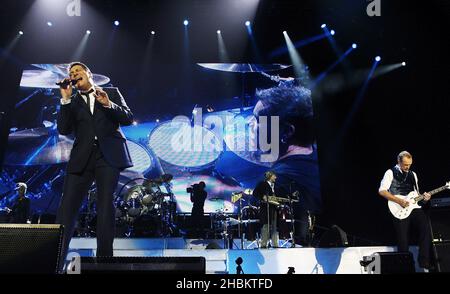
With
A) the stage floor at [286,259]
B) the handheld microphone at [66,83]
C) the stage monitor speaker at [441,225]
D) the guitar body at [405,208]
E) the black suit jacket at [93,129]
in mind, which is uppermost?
the handheld microphone at [66,83]

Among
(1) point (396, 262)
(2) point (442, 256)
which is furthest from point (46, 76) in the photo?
(1) point (396, 262)

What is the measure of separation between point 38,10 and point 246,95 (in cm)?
515

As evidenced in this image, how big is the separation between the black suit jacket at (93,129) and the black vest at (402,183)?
4395 millimetres

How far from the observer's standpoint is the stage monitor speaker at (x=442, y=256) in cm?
595

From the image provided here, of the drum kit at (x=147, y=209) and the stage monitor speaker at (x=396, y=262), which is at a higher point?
the drum kit at (x=147, y=209)

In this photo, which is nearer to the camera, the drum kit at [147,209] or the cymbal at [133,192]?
the drum kit at [147,209]

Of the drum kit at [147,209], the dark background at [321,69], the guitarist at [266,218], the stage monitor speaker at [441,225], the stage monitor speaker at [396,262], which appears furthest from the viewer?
the dark background at [321,69]

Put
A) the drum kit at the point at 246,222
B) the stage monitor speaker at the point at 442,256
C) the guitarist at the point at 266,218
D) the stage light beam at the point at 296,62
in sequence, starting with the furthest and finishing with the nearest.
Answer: the stage light beam at the point at 296,62 → the drum kit at the point at 246,222 → the guitarist at the point at 266,218 → the stage monitor speaker at the point at 442,256

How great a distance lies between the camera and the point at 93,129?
4.19m

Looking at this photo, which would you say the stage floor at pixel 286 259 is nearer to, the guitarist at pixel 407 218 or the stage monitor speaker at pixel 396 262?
the guitarist at pixel 407 218

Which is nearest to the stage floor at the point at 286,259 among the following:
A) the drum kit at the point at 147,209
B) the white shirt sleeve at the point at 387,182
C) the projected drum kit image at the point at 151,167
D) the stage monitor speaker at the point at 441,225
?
the white shirt sleeve at the point at 387,182

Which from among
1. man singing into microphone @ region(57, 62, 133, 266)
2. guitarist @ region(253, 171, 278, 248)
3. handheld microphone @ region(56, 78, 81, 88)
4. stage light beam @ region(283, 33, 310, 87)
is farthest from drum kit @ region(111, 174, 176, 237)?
handheld microphone @ region(56, 78, 81, 88)

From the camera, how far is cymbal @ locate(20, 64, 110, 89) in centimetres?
1174

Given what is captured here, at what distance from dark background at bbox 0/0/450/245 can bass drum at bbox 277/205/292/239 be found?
1540 millimetres
